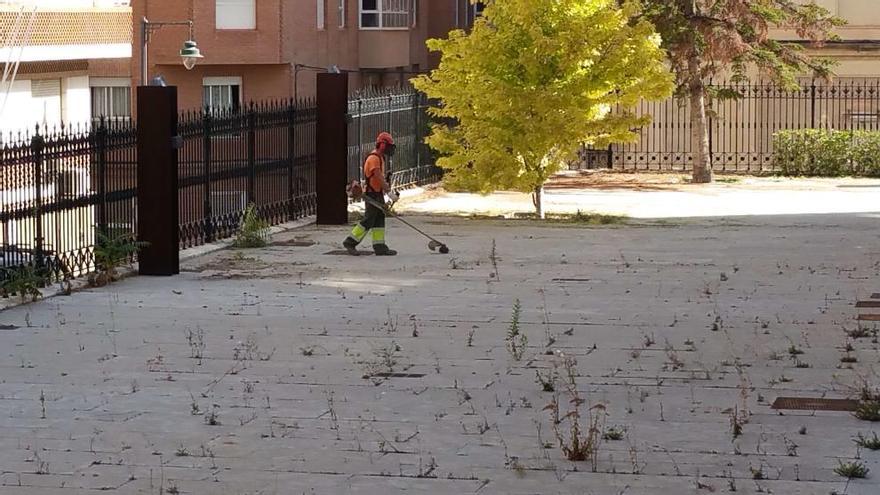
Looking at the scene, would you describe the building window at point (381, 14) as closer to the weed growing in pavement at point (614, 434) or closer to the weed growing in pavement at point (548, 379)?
the weed growing in pavement at point (548, 379)

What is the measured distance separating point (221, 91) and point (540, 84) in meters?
17.5

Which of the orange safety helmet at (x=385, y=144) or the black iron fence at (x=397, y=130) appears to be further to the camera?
the black iron fence at (x=397, y=130)

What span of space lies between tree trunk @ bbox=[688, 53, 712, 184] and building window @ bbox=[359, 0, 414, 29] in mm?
13610

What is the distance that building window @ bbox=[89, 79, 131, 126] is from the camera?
41406mm

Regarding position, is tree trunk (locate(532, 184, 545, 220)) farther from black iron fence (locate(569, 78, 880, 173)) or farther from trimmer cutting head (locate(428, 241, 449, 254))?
black iron fence (locate(569, 78, 880, 173))

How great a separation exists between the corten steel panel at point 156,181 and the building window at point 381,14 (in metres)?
28.2

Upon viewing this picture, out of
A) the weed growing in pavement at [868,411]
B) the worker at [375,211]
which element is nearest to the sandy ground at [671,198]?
the worker at [375,211]

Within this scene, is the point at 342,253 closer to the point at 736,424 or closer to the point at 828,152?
the point at 736,424

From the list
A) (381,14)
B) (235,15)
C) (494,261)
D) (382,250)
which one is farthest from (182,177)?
(381,14)

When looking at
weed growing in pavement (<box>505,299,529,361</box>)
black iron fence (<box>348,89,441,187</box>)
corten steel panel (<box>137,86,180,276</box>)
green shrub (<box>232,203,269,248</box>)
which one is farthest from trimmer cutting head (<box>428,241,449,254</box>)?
weed growing in pavement (<box>505,299,529,361</box>)

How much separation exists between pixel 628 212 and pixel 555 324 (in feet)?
43.5

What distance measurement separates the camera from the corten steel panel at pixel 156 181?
55.9 ft

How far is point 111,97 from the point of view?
1641 inches

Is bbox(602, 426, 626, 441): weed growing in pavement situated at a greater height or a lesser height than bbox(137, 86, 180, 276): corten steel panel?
lesser
